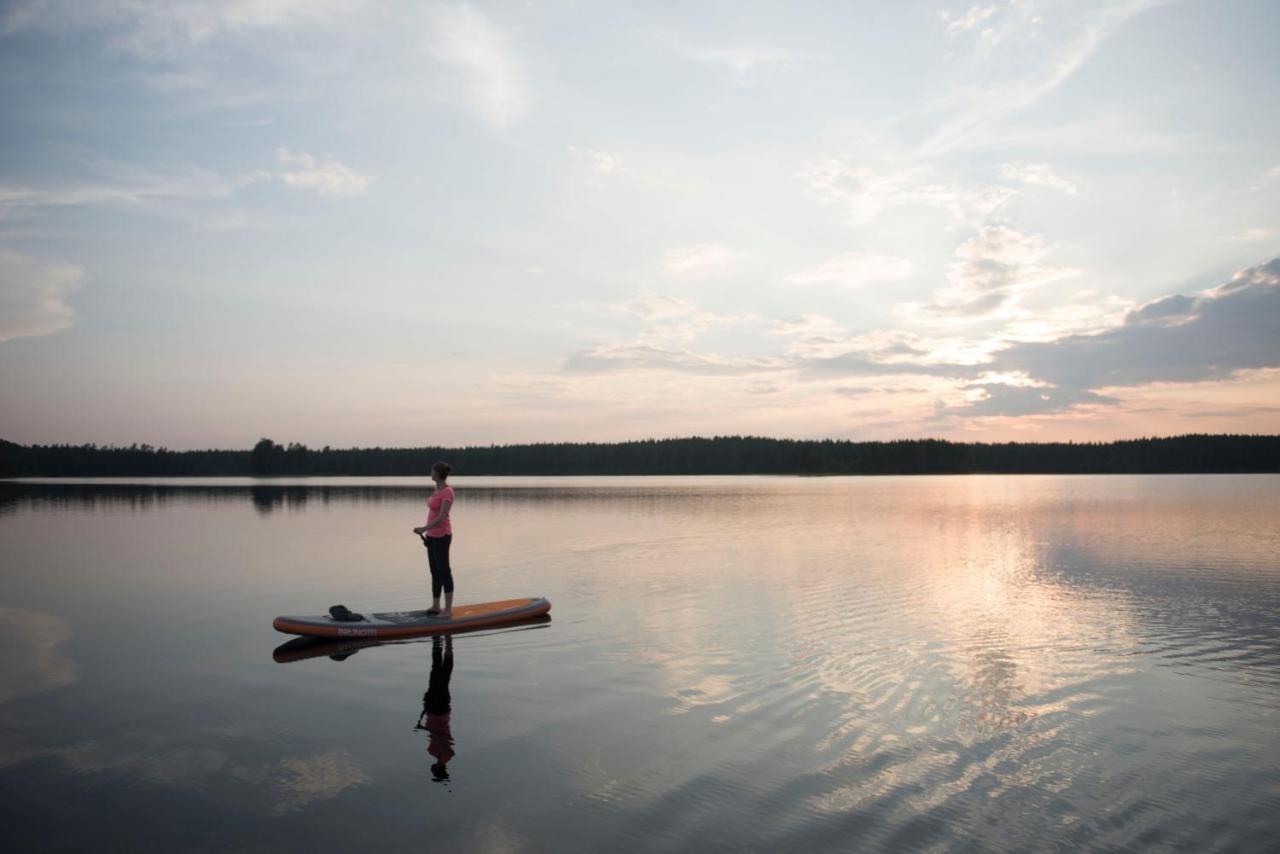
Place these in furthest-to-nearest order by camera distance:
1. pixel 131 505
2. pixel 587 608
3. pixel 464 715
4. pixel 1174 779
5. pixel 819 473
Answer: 1. pixel 819 473
2. pixel 131 505
3. pixel 587 608
4. pixel 464 715
5. pixel 1174 779

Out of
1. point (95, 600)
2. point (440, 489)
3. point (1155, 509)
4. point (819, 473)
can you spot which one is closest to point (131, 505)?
point (95, 600)

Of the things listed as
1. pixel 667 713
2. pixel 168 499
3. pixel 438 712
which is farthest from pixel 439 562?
pixel 168 499

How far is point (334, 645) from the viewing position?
45.8 feet

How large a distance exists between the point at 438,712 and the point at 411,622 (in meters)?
4.81

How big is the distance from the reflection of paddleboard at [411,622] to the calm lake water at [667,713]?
0.33 meters

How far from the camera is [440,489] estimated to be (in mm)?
15219

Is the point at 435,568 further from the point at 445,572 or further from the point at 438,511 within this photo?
the point at 438,511

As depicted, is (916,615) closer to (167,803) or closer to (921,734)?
(921,734)

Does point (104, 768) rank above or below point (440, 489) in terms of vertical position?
below

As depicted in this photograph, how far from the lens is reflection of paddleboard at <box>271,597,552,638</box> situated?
13781 millimetres

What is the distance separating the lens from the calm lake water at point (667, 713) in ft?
21.7

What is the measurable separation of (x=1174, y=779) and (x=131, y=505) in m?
64.6

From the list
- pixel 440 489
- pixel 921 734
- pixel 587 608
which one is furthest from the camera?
pixel 587 608

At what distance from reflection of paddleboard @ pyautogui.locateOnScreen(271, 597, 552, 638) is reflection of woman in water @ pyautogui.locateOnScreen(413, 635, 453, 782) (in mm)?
698
